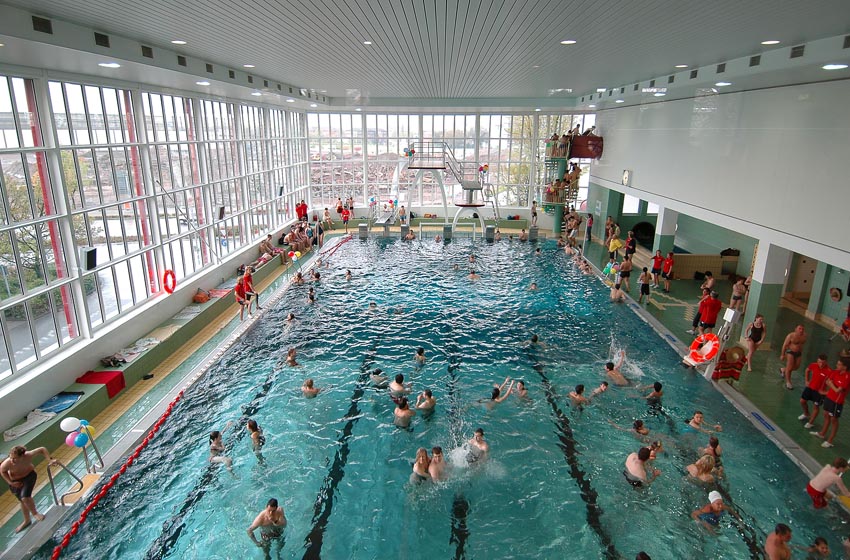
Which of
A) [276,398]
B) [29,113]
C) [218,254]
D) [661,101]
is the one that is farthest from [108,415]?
[661,101]

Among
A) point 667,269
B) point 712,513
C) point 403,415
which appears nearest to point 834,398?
point 712,513

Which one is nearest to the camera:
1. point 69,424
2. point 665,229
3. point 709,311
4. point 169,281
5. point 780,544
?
point 780,544

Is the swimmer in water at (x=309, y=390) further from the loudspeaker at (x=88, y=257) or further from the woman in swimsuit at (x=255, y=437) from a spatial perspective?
the loudspeaker at (x=88, y=257)

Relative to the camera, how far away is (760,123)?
9844 millimetres

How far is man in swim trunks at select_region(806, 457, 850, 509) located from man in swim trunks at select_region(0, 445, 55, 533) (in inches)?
354

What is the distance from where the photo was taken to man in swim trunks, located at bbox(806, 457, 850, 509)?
18.4 feet

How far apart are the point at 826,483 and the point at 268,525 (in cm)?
652

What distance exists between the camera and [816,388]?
730cm

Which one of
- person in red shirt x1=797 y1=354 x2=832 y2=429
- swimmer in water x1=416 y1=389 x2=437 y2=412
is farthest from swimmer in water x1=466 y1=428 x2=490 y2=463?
person in red shirt x1=797 y1=354 x2=832 y2=429

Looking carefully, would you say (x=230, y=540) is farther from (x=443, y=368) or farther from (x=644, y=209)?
(x=644, y=209)

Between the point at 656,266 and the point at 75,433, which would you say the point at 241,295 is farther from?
the point at 656,266

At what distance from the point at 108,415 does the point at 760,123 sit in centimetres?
1317

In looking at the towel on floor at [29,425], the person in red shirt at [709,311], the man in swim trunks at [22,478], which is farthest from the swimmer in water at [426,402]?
the person in red shirt at [709,311]

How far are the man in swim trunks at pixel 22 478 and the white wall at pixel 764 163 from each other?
445 inches
